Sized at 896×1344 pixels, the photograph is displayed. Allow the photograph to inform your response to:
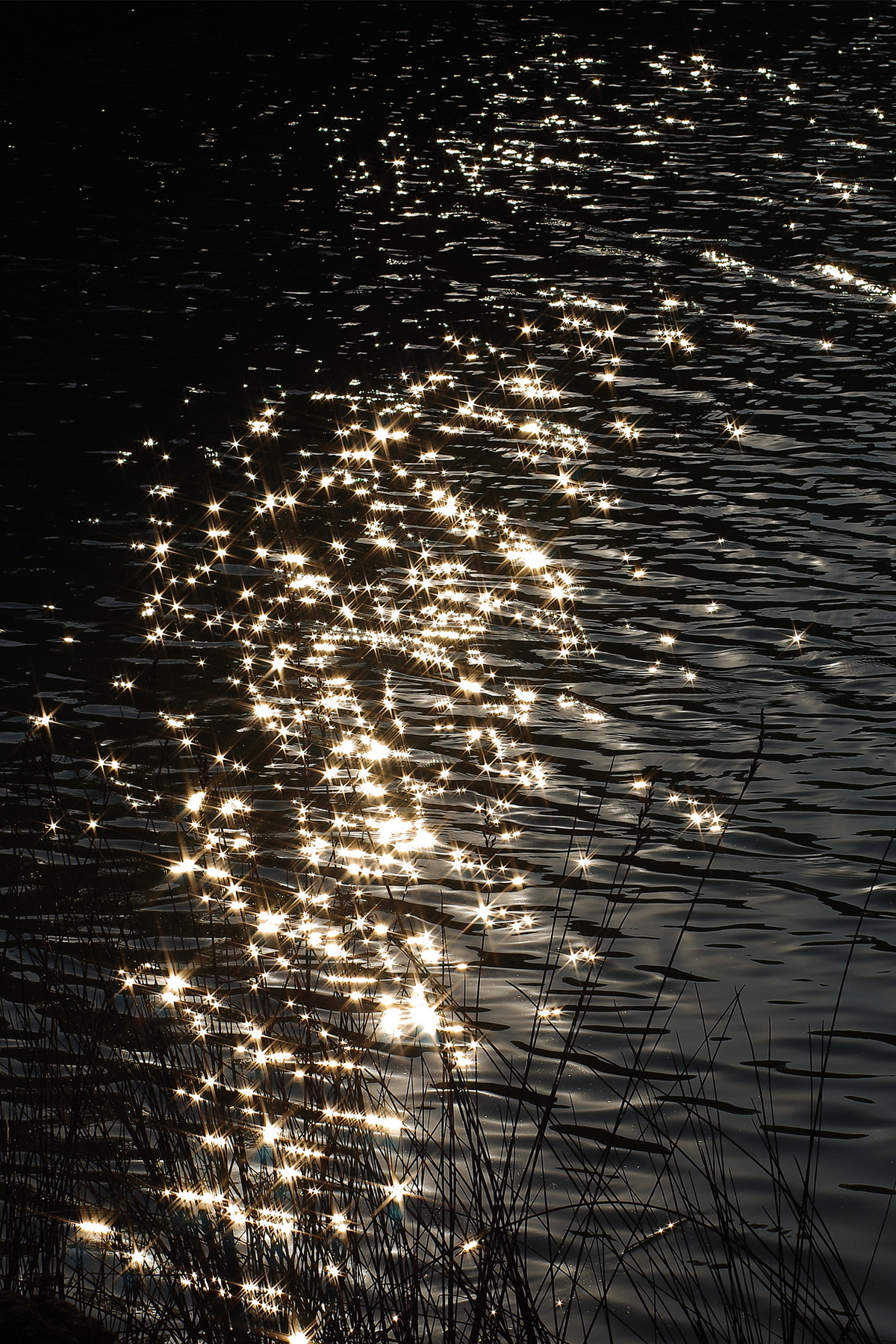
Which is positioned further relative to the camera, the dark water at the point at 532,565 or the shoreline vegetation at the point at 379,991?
the dark water at the point at 532,565

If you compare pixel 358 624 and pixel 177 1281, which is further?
pixel 358 624

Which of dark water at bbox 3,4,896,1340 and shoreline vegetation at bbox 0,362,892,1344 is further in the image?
dark water at bbox 3,4,896,1340

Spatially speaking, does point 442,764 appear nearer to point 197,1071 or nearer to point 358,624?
point 358,624

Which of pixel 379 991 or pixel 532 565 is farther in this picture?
pixel 532 565

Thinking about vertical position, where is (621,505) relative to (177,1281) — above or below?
below

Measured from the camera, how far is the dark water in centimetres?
776

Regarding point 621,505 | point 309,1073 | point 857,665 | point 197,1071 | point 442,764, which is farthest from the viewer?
point 621,505

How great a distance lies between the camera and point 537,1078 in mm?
7391

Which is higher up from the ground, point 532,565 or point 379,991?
point 379,991

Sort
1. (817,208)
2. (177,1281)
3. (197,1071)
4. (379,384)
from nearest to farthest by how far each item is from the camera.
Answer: (177,1281) → (197,1071) → (379,384) → (817,208)

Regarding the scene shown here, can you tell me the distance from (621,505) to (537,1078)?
986 cm

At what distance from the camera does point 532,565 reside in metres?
14.8

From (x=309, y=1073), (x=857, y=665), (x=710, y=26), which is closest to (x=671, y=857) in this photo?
(x=857, y=665)

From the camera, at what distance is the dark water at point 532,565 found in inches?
305
